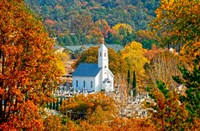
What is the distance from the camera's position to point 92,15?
11131 cm

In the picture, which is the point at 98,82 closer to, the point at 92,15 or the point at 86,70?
the point at 86,70

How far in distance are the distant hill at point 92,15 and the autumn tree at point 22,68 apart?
7814 centimetres

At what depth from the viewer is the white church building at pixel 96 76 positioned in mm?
50938

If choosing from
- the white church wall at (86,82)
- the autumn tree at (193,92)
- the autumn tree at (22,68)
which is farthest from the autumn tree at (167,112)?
the white church wall at (86,82)

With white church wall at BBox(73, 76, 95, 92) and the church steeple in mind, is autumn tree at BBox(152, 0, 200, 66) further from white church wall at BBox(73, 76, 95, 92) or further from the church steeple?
the church steeple

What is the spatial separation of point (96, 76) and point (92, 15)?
6108 centimetres

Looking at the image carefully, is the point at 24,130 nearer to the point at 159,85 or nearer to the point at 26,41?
the point at 26,41

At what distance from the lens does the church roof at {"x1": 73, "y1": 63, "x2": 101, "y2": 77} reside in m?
51.2

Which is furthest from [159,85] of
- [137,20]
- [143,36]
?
[137,20]

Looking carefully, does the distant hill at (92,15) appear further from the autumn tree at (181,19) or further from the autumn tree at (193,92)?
the autumn tree at (193,92)

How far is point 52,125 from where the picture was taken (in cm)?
1240

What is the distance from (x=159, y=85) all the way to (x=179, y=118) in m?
0.67

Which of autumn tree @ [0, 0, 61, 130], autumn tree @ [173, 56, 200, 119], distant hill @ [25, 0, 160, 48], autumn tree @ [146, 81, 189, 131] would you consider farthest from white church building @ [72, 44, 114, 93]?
autumn tree @ [173, 56, 200, 119]

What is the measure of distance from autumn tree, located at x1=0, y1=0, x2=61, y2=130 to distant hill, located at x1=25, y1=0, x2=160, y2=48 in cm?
7814
